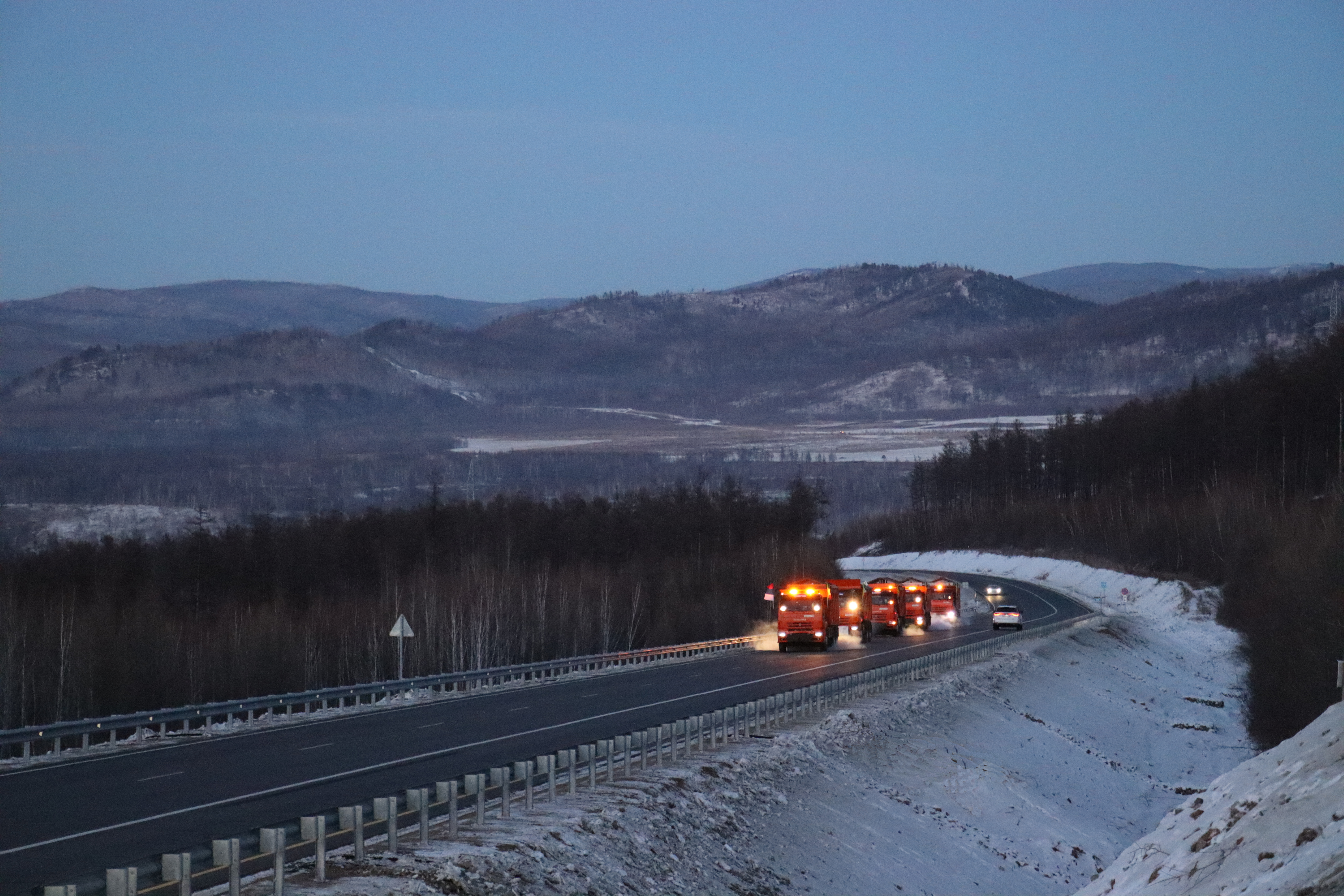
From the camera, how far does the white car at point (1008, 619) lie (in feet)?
268

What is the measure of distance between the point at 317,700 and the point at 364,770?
40.0 ft

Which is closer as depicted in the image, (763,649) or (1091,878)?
(1091,878)

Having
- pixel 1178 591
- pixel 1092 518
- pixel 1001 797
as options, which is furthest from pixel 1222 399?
pixel 1001 797

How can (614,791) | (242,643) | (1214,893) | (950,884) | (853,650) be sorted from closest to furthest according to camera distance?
(1214,893)
(614,791)
(950,884)
(853,650)
(242,643)

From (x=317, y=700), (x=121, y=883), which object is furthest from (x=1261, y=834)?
(x=317, y=700)

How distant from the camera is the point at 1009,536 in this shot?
570ft

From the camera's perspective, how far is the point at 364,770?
23984 mm

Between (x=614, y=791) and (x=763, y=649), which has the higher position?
(x=614, y=791)

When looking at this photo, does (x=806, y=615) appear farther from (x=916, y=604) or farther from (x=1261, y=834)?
(x=1261, y=834)

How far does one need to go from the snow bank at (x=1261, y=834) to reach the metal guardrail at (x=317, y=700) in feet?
62.5

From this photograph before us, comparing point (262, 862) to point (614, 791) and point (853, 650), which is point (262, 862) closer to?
point (614, 791)

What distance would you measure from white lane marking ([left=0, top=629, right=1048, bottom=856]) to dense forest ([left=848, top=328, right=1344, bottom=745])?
1852 centimetres

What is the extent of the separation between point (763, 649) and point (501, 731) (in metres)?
35.8

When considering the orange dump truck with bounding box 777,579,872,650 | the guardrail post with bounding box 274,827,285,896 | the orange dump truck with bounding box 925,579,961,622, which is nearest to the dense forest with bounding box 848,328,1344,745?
the orange dump truck with bounding box 925,579,961,622
